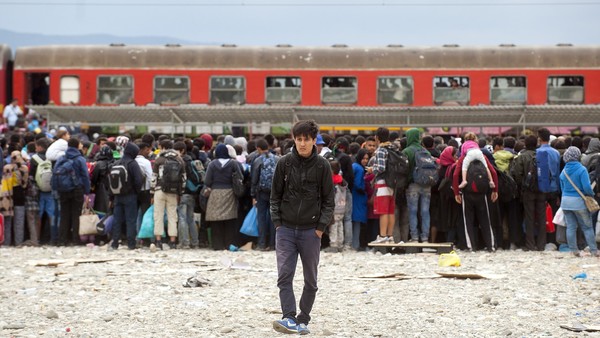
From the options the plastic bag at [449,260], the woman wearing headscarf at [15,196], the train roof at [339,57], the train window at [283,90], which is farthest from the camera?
the train roof at [339,57]

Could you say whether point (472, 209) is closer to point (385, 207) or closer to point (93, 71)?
point (385, 207)

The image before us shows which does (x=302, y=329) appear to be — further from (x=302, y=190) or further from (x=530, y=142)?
(x=530, y=142)

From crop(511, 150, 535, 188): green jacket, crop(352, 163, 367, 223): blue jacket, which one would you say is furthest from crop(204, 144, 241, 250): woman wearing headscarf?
crop(511, 150, 535, 188): green jacket

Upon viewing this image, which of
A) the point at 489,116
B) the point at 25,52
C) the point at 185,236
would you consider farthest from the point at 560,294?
the point at 25,52

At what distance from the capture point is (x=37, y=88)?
29000 mm

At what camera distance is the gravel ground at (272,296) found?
27.4 feet

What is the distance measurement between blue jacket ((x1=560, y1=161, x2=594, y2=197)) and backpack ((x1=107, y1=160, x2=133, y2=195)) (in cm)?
631

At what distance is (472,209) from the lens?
14.4m

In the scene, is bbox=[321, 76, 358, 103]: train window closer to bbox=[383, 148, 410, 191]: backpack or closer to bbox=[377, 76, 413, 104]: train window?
bbox=[377, 76, 413, 104]: train window

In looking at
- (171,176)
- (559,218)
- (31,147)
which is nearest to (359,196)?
(171,176)

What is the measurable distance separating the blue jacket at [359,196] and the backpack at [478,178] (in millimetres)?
1615

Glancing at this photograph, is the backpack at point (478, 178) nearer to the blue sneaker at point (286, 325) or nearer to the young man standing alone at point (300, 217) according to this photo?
the young man standing alone at point (300, 217)

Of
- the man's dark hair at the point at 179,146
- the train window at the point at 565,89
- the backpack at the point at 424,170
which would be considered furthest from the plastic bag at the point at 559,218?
the train window at the point at 565,89

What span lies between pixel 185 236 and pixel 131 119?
10.0m
